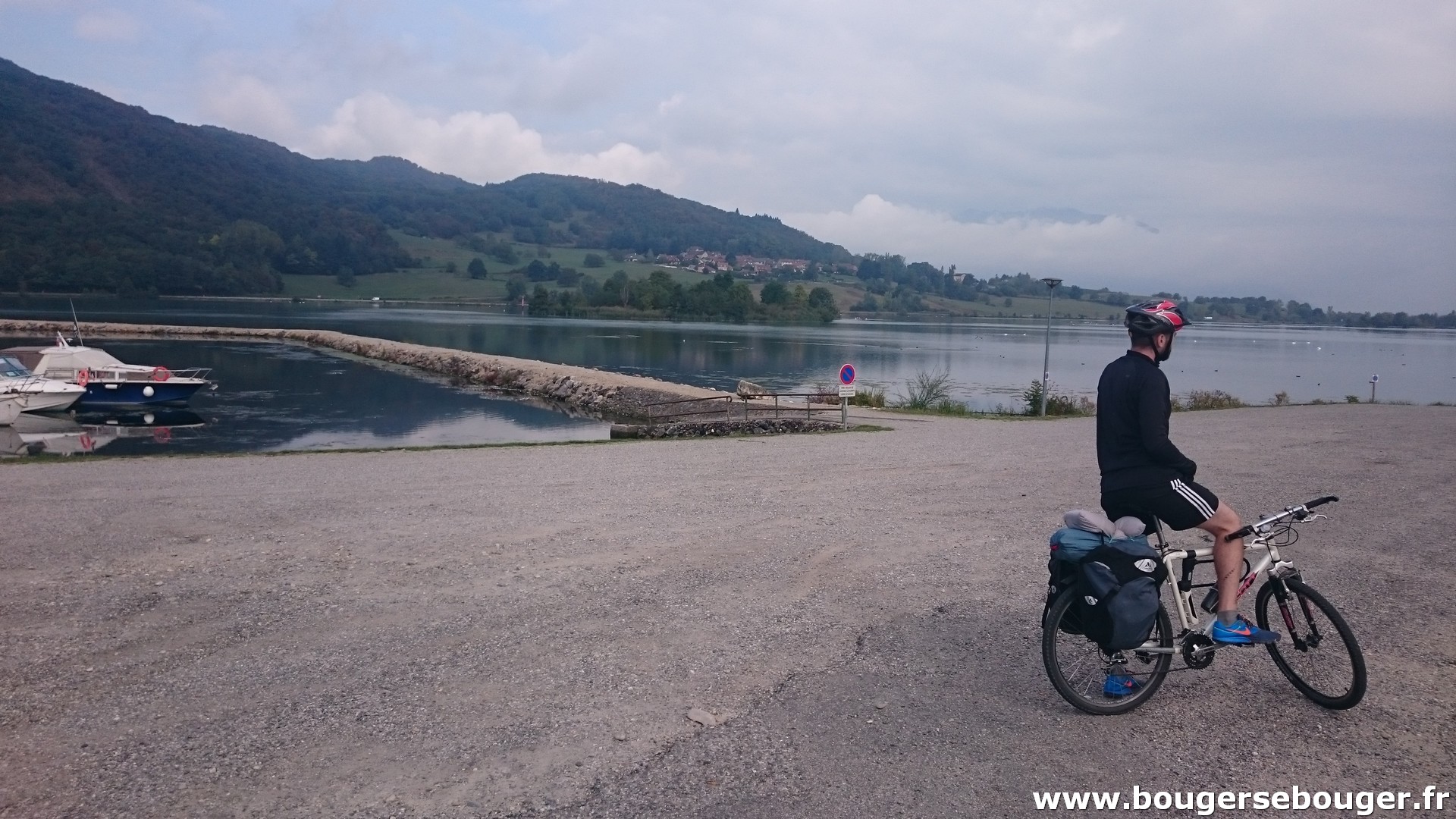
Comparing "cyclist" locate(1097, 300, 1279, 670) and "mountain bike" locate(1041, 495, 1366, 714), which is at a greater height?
"cyclist" locate(1097, 300, 1279, 670)

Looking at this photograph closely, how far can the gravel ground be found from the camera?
381 centimetres

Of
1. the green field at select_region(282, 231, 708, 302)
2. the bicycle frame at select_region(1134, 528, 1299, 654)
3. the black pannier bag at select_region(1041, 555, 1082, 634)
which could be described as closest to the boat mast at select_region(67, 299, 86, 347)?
the black pannier bag at select_region(1041, 555, 1082, 634)

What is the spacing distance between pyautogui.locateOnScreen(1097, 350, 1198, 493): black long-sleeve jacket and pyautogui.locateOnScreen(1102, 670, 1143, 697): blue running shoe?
889 mm

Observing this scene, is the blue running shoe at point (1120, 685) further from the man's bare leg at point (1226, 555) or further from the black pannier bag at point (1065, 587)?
the man's bare leg at point (1226, 555)

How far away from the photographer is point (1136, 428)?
4398 millimetres

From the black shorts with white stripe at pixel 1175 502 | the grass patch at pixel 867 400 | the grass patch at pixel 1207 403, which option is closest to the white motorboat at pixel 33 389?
the grass patch at pixel 867 400

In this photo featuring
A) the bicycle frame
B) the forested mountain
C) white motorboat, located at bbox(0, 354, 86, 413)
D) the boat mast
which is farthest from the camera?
the forested mountain

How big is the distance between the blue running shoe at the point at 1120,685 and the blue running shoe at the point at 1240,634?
43 centimetres

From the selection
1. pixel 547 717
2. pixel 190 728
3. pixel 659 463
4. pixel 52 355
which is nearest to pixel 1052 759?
pixel 547 717

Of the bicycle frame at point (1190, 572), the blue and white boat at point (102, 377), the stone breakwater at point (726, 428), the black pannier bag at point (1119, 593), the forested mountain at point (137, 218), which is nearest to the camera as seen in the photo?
A: the black pannier bag at point (1119, 593)

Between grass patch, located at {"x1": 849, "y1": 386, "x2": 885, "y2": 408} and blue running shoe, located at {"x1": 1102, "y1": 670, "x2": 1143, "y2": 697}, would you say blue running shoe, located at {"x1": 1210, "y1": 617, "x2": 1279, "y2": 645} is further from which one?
grass patch, located at {"x1": 849, "y1": 386, "x2": 885, "y2": 408}

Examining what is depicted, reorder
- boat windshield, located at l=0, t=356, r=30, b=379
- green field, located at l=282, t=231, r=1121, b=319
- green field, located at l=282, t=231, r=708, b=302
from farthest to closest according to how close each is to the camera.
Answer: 1. green field, located at l=282, t=231, r=1121, b=319
2. green field, located at l=282, t=231, r=708, b=302
3. boat windshield, located at l=0, t=356, r=30, b=379

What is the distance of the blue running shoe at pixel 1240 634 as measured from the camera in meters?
4.33

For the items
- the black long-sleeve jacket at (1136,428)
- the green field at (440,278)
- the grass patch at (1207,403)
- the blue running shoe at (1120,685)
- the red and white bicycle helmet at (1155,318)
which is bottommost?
the grass patch at (1207,403)
